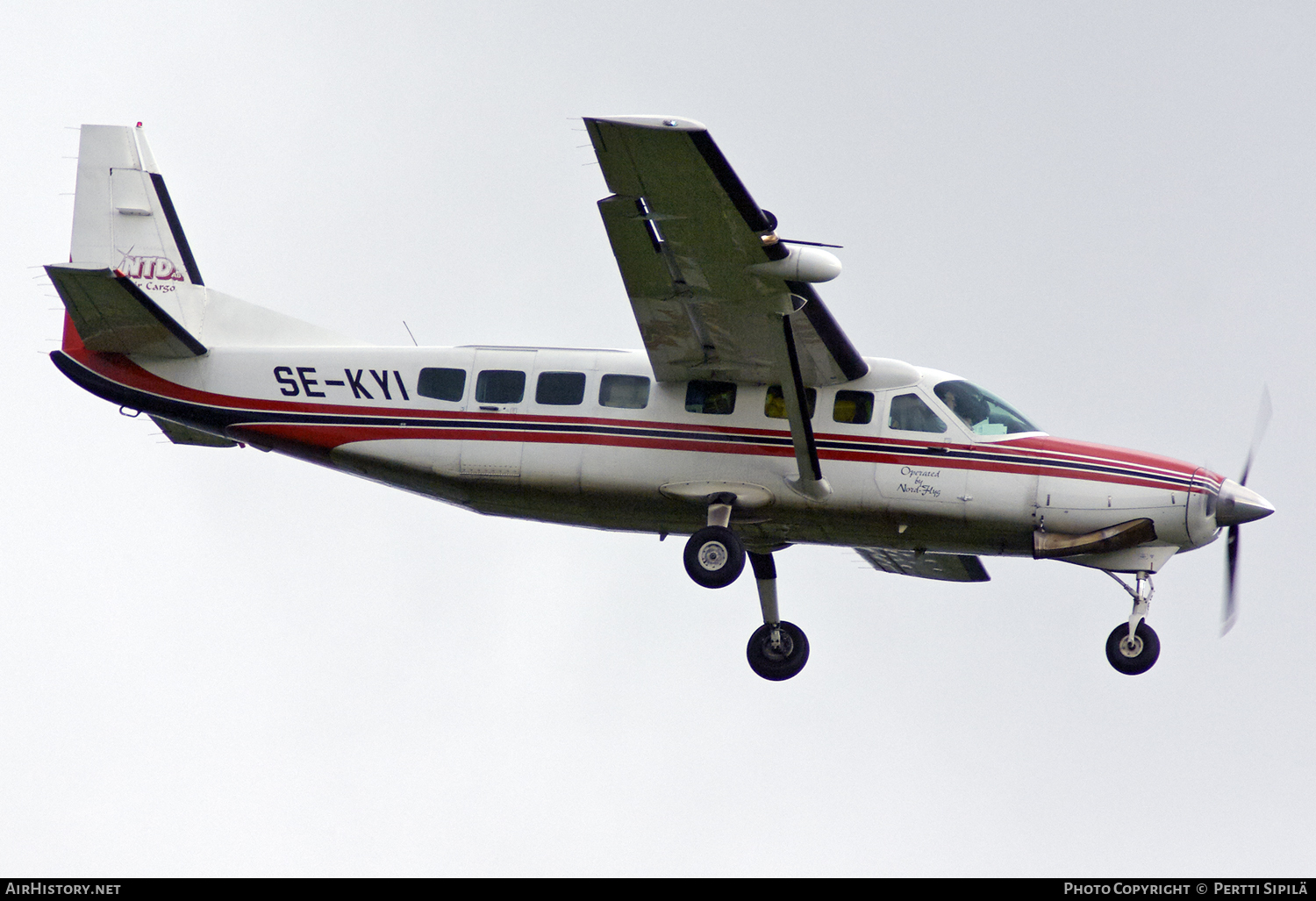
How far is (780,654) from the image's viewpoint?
1898cm

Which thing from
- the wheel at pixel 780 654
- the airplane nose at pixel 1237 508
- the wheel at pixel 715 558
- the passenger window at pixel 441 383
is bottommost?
the wheel at pixel 780 654

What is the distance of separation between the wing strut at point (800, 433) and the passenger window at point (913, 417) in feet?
3.24

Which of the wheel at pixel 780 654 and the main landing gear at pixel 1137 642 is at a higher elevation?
the main landing gear at pixel 1137 642

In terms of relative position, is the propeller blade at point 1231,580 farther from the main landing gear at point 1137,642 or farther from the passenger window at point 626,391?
the passenger window at point 626,391

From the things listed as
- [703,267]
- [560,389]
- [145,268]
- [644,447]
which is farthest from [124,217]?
[703,267]

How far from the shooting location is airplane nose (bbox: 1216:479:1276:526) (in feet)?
54.6

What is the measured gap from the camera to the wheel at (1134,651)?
54.6ft

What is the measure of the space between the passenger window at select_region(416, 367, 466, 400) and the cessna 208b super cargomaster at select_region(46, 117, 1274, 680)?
24 mm

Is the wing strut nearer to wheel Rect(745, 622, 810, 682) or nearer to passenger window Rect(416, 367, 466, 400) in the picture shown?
wheel Rect(745, 622, 810, 682)

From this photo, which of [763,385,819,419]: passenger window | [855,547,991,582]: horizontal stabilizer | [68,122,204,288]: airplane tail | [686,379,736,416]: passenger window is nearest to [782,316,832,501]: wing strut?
[763,385,819,419]: passenger window

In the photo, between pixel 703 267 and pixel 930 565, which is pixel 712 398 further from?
pixel 930 565

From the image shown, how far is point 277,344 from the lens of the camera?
18.8m

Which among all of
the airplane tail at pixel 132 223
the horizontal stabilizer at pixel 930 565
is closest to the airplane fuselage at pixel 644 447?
the airplane tail at pixel 132 223

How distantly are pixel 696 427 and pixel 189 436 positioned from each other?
21.9ft
